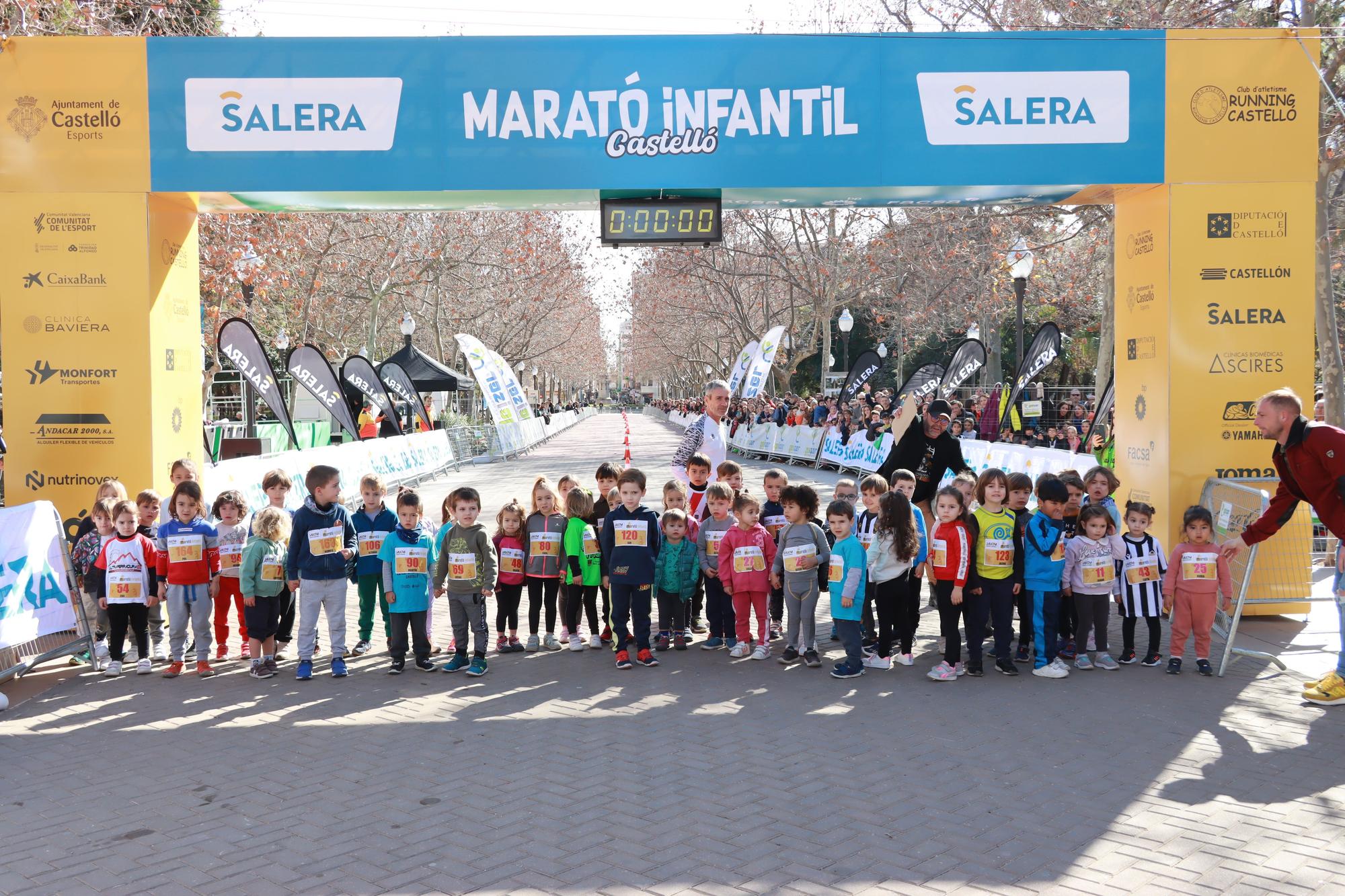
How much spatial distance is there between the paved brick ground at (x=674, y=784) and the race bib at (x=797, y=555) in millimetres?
749

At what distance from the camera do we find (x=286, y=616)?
27.5 feet

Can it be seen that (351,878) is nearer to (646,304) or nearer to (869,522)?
(869,522)

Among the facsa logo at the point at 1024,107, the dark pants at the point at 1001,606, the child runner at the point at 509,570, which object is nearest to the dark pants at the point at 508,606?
the child runner at the point at 509,570

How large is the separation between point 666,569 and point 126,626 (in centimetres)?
397

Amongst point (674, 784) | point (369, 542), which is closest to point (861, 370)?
point (369, 542)

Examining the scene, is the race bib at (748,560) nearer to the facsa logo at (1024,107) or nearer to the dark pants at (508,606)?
the dark pants at (508,606)

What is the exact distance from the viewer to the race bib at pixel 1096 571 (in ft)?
24.9

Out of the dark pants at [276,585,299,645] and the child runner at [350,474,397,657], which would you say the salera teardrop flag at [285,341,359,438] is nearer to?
the dark pants at [276,585,299,645]

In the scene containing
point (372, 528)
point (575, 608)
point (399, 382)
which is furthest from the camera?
point (399, 382)

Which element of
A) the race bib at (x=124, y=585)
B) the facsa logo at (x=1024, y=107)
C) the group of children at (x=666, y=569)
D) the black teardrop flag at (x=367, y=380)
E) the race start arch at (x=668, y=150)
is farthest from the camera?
the black teardrop flag at (x=367, y=380)

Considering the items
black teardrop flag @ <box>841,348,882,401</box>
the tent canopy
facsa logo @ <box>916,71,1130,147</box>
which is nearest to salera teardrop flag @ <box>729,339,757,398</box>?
black teardrop flag @ <box>841,348,882,401</box>

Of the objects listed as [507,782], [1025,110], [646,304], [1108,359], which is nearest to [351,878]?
[507,782]

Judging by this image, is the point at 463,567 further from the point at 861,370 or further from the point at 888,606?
the point at 861,370

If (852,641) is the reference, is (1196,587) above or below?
above
